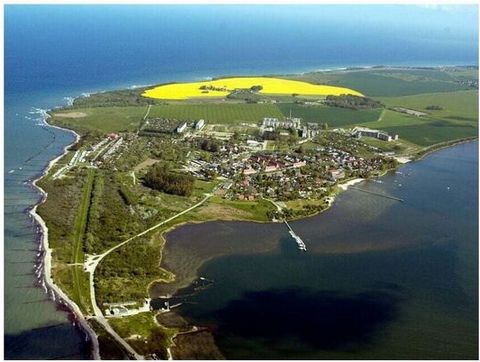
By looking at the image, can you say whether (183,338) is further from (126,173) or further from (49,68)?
(49,68)

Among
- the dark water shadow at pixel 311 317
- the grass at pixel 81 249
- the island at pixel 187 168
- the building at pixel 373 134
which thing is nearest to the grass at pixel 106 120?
the island at pixel 187 168

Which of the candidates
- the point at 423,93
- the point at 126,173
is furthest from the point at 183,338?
the point at 423,93

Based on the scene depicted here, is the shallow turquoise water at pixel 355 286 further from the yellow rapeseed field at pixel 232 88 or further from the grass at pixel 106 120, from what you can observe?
the yellow rapeseed field at pixel 232 88

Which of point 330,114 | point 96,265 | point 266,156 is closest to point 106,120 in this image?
point 266,156

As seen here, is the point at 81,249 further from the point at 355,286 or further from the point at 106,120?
the point at 106,120

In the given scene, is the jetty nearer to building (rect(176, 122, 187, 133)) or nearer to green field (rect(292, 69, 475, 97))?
building (rect(176, 122, 187, 133))

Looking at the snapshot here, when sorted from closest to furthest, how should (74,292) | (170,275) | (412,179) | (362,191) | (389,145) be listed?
(74,292) → (170,275) → (362,191) → (412,179) → (389,145)

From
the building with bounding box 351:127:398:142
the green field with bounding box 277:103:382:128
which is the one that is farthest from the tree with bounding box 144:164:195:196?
the green field with bounding box 277:103:382:128
